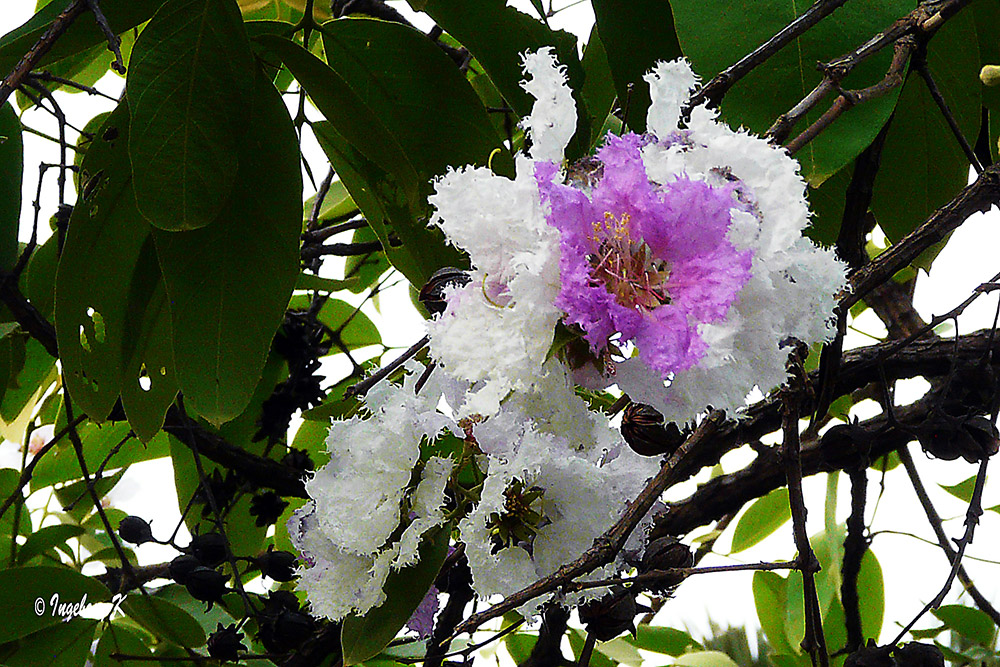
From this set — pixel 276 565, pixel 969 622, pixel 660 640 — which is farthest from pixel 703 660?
pixel 276 565

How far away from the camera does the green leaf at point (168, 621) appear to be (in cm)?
66

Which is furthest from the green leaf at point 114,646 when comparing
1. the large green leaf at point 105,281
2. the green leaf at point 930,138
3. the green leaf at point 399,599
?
the green leaf at point 930,138

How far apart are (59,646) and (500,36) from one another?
0.49 m

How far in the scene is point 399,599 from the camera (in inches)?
14.5

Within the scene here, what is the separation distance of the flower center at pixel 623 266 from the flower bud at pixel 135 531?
0.52m

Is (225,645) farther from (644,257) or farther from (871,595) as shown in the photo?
(871,595)

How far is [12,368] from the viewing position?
0.72 metres

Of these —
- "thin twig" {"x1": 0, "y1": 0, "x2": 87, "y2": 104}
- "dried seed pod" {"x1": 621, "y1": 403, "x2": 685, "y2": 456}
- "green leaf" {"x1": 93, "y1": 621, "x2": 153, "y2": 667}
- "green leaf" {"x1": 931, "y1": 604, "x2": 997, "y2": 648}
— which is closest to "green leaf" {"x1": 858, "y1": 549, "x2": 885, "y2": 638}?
"green leaf" {"x1": 931, "y1": 604, "x2": 997, "y2": 648}

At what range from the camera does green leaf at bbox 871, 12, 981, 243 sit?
521 millimetres

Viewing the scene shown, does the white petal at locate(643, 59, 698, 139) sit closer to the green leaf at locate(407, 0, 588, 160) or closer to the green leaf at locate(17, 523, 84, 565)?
the green leaf at locate(407, 0, 588, 160)

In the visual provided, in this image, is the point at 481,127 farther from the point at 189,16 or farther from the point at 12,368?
the point at 12,368

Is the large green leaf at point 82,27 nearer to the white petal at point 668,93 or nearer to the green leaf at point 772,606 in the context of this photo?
the white petal at point 668,93

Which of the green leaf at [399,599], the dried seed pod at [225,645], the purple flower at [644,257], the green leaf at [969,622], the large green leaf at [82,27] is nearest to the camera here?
the purple flower at [644,257]

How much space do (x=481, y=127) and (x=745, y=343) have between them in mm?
257
